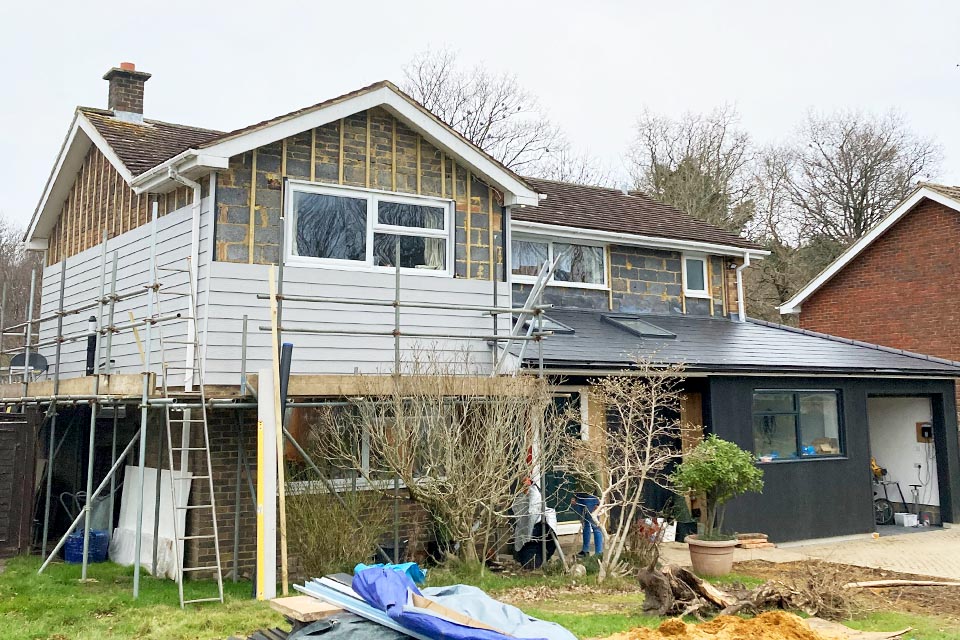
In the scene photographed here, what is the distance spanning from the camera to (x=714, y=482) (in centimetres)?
1125

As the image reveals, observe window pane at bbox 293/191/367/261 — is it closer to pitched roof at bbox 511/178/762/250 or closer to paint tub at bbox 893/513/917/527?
pitched roof at bbox 511/178/762/250

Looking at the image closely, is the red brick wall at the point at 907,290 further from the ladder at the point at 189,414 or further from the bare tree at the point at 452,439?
the ladder at the point at 189,414

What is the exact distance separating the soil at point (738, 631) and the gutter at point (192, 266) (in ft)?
19.8

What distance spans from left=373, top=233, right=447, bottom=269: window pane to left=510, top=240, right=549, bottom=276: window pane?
3601mm

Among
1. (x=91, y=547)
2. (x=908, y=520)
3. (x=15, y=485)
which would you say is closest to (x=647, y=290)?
(x=908, y=520)

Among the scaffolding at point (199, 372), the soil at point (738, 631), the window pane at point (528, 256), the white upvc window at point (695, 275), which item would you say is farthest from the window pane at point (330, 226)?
the white upvc window at point (695, 275)

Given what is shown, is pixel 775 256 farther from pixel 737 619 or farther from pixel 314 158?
pixel 737 619

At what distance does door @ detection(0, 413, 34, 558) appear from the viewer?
12.5m

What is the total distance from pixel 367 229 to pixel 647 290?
24.4 feet

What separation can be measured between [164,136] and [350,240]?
16.0 feet

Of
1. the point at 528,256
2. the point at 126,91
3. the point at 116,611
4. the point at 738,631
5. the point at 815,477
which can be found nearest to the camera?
the point at 738,631

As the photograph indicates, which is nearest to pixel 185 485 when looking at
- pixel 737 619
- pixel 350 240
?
pixel 350 240

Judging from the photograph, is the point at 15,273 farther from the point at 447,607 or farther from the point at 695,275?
the point at 447,607

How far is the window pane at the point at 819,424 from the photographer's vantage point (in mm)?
15547
